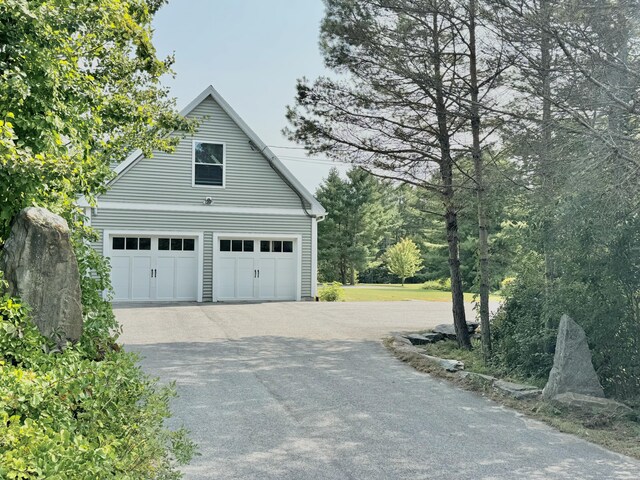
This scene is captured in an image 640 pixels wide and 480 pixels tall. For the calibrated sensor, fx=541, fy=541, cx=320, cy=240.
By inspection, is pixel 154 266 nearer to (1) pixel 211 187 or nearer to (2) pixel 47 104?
(1) pixel 211 187

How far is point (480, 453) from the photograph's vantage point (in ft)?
15.5

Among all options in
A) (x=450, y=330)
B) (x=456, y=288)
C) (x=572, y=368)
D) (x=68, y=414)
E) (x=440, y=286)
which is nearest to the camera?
(x=68, y=414)

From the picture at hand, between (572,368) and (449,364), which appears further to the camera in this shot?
(449,364)

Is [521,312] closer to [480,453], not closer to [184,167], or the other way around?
[480,453]

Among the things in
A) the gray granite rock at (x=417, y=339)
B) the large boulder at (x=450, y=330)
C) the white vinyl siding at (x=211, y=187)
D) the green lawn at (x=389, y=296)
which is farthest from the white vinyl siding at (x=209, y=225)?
the gray granite rock at (x=417, y=339)

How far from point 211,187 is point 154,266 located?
3.19m

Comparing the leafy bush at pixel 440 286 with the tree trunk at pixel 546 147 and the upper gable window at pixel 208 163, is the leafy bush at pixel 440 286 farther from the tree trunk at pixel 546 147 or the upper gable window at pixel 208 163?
the tree trunk at pixel 546 147

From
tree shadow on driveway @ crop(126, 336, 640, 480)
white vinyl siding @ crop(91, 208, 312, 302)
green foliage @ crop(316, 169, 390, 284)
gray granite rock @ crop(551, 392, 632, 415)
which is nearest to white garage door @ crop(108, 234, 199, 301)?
white vinyl siding @ crop(91, 208, 312, 302)

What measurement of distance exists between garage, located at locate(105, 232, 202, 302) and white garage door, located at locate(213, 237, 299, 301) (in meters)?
0.82

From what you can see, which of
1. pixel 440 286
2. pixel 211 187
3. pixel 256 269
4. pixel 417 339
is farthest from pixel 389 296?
pixel 417 339

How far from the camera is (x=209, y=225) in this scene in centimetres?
1803

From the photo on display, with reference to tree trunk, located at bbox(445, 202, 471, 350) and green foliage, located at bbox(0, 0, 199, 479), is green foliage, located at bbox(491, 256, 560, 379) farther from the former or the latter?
green foliage, located at bbox(0, 0, 199, 479)

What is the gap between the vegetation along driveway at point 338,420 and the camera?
436cm

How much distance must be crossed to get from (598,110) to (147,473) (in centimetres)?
609
